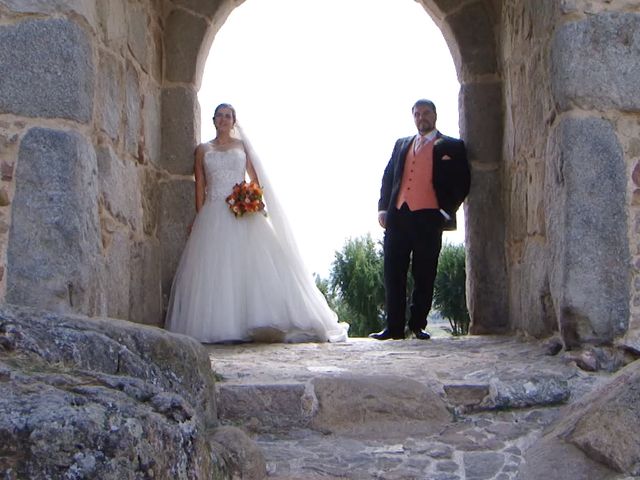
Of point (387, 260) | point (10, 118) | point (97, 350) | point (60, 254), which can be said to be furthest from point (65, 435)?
point (387, 260)

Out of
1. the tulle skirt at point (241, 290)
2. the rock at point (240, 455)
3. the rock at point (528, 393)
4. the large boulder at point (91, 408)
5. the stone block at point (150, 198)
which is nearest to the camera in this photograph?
the large boulder at point (91, 408)

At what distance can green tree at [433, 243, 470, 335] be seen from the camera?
14781 millimetres

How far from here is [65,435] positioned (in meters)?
1.78

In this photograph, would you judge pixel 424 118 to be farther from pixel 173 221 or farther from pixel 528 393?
pixel 528 393

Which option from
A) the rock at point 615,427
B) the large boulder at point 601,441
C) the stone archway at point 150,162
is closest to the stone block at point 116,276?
the stone archway at point 150,162

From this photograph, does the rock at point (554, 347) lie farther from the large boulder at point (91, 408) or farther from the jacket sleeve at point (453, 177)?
the large boulder at point (91, 408)

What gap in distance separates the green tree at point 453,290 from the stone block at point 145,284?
9150mm

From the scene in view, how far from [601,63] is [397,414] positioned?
201 cm

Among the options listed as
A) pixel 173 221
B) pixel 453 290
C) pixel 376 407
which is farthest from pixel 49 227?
pixel 453 290

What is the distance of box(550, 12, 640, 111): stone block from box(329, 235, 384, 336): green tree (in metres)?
10.7

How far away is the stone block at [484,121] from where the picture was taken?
642cm

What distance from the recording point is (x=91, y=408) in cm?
187

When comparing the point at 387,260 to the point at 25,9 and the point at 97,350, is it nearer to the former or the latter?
the point at 25,9

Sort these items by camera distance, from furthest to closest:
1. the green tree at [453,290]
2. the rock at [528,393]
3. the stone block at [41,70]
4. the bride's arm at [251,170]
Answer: the green tree at [453,290] < the bride's arm at [251,170] < the stone block at [41,70] < the rock at [528,393]
